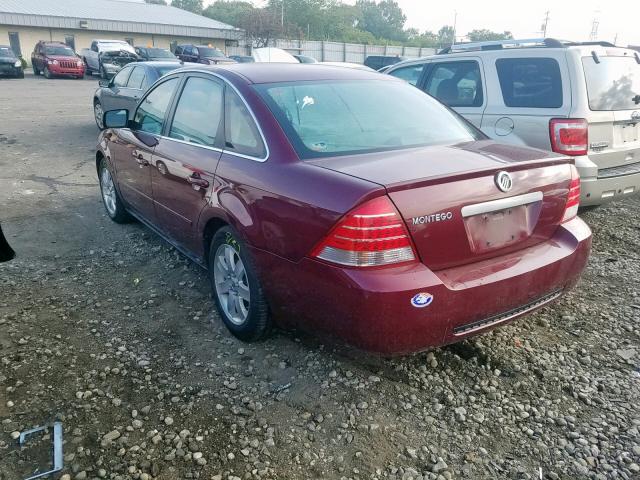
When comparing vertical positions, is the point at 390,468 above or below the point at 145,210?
below

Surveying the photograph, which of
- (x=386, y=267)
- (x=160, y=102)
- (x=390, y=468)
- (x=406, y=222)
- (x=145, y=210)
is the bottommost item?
(x=390, y=468)

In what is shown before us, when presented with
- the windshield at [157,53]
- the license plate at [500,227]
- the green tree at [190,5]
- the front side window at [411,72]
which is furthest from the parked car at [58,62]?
the green tree at [190,5]

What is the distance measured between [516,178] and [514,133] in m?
2.77

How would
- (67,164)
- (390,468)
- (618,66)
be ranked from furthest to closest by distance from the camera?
(67,164) → (618,66) → (390,468)

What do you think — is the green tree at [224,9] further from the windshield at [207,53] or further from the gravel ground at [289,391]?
the gravel ground at [289,391]

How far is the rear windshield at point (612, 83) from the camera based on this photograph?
4.90m

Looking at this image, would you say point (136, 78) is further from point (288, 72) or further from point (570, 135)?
point (570, 135)

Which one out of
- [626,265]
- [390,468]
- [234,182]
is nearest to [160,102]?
[234,182]

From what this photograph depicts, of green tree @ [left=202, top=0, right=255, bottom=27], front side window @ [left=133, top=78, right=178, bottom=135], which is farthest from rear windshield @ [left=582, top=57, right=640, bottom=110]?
green tree @ [left=202, top=0, right=255, bottom=27]

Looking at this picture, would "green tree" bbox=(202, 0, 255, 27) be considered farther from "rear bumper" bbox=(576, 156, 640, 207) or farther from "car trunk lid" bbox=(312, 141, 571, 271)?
"car trunk lid" bbox=(312, 141, 571, 271)

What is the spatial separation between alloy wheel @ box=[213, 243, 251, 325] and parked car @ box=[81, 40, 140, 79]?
23.9 metres

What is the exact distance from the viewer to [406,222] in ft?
7.95

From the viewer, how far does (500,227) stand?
269cm

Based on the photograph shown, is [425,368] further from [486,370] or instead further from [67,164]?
[67,164]
